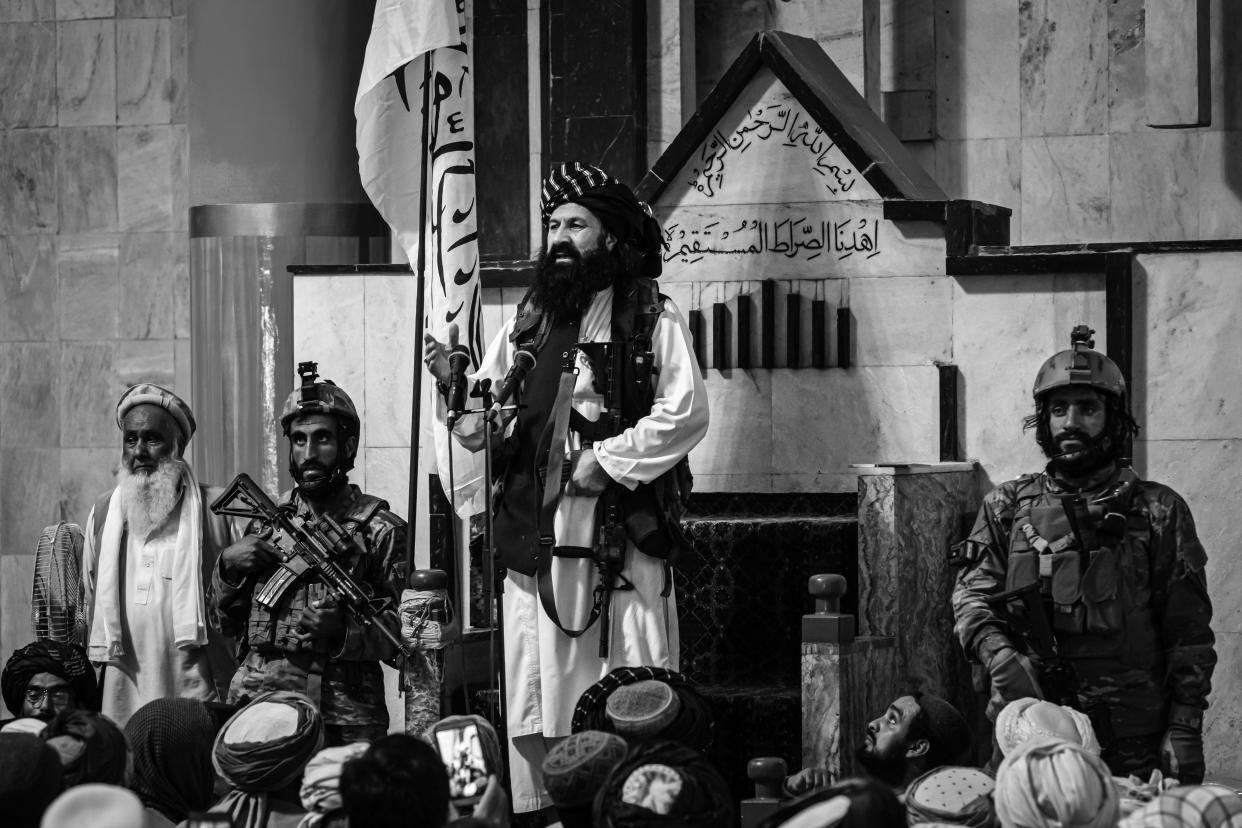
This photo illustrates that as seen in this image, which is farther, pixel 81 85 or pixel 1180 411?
pixel 81 85

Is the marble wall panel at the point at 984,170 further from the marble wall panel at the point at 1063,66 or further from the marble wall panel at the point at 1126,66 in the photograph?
the marble wall panel at the point at 1126,66

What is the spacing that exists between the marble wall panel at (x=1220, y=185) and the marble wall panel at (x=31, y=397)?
7437 mm

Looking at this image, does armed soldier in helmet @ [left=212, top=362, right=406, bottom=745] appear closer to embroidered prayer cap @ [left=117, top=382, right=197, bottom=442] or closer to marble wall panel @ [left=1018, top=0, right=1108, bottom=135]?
embroidered prayer cap @ [left=117, top=382, right=197, bottom=442]

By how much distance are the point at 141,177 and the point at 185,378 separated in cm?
144

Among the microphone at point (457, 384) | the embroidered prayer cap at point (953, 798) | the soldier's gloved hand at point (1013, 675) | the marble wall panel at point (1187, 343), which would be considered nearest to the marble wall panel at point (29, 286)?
the microphone at point (457, 384)

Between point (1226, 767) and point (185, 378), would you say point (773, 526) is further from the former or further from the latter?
point (185, 378)

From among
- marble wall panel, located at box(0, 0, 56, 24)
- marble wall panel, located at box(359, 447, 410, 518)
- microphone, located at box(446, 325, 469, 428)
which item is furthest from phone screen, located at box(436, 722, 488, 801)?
marble wall panel, located at box(0, 0, 56, 24)

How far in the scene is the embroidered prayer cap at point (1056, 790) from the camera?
4855 millimetres

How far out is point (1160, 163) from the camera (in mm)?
12281

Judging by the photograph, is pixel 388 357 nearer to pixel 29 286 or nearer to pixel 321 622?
pixel 321 622

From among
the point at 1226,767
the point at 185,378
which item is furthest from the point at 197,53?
the point at 1226,767

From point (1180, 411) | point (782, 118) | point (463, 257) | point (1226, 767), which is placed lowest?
point (1226, 767)

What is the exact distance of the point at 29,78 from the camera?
14586 mm

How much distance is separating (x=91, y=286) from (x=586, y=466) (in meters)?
7.37
